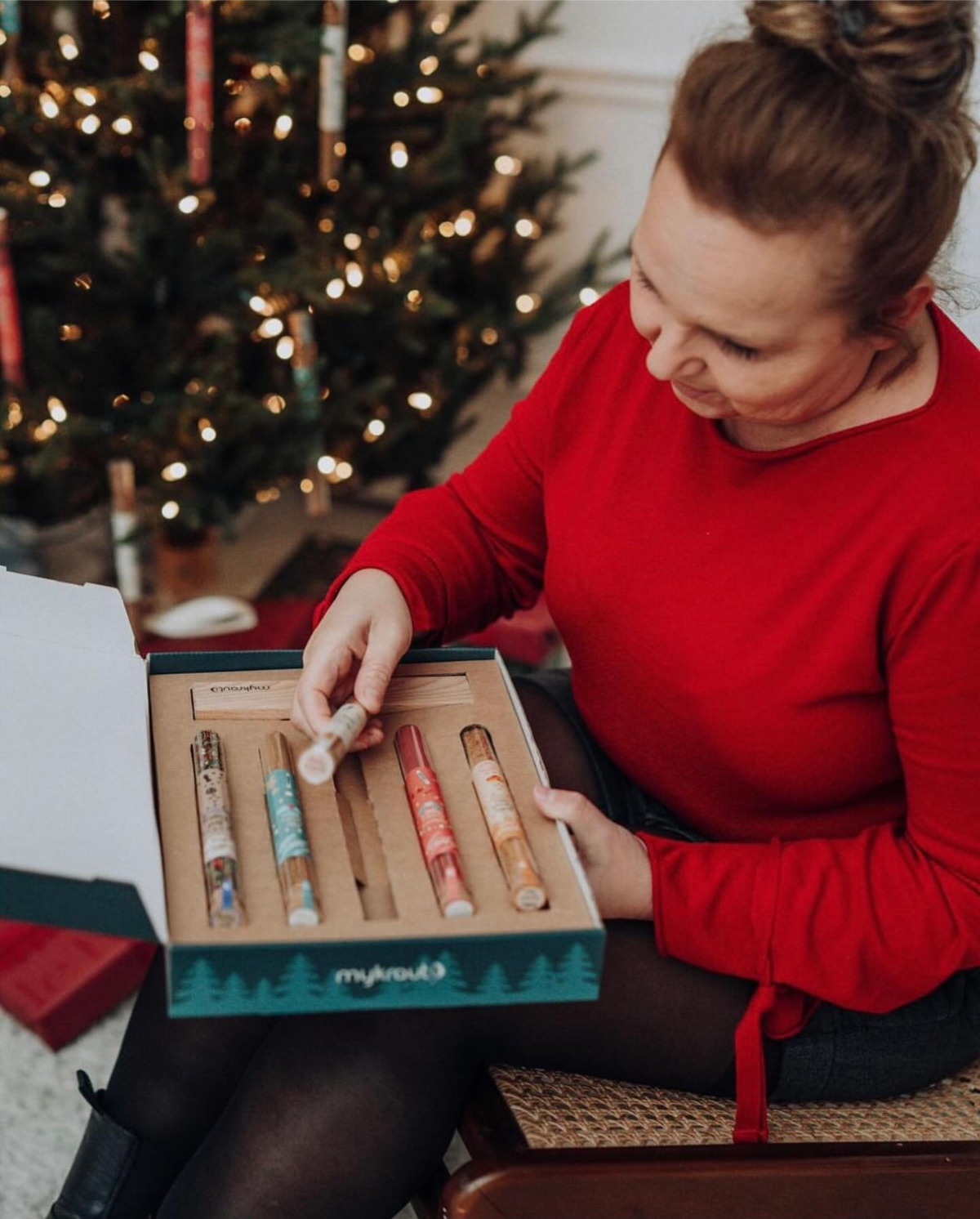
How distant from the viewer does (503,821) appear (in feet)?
2.29

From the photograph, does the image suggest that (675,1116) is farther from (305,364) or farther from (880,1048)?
(305,364)

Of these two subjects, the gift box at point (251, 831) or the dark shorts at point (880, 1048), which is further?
the dark shorts at point (880, 1048)

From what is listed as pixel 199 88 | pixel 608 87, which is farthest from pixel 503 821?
pixel 608 87

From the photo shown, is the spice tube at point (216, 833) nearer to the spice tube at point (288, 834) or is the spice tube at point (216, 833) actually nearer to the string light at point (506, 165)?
the spice tube at point (288, 834)

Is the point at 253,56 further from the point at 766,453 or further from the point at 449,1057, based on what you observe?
the point at 449,1057

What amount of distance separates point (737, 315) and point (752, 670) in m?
0.24

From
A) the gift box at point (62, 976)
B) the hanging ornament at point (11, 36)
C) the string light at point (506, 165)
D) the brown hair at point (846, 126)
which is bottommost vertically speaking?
the gift box at point (62, 976)

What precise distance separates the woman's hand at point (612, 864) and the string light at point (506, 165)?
1351 mm

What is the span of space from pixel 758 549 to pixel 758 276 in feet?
0.69

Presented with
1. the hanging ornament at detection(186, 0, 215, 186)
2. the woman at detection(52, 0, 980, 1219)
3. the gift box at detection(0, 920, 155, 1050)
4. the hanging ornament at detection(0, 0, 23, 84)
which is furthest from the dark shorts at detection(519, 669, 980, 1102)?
the hanging ornament at detection(0, 0, 23, 84)

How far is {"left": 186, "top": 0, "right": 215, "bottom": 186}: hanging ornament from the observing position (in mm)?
1466

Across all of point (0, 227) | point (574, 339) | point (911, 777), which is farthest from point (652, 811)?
point (0, 227)

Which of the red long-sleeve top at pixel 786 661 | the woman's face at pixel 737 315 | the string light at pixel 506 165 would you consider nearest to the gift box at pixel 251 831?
the red long-sleeve top at pixel 786 661

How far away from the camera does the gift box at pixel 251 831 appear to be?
601mm
